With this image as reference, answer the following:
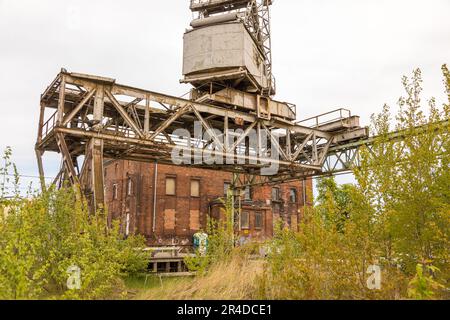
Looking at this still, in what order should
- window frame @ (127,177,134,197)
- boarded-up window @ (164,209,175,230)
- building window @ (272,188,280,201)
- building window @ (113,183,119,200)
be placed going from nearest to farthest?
boarded-up window @ (164,209,175,230)
window frame @ (127,177,134,197)
building window @ (113,183,119,200)
building window @ (272,188,280,201)

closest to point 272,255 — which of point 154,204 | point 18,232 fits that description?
point 18,232

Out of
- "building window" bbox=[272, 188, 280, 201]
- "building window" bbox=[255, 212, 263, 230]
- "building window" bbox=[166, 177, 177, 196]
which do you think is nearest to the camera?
"building window" bbox=[166, 177, 177, 196]

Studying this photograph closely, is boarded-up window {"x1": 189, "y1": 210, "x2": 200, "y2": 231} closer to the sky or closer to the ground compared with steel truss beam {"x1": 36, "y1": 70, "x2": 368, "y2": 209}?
closer to the ground

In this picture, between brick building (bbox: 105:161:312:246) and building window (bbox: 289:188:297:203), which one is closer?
brick building (bbox: 105:161:312:246)

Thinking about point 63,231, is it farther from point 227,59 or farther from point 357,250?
point 227,59

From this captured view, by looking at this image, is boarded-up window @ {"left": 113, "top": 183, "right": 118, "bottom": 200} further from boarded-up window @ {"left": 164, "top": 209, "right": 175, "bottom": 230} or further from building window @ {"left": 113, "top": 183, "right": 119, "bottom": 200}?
boarded-up window @ {"left": 164, "top": 209, "right": 175, "bottom": 230}

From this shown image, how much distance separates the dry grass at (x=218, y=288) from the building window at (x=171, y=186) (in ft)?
66.8

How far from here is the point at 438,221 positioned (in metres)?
8.29

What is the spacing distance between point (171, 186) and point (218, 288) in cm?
2170

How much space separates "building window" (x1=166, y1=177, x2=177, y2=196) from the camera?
2792cm

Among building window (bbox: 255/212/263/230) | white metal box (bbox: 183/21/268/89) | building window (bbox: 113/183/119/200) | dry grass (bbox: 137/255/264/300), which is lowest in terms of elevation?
dry grass (bbox: 137/255/264/300)

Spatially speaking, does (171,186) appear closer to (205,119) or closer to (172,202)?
(172,202)

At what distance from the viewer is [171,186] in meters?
28.1

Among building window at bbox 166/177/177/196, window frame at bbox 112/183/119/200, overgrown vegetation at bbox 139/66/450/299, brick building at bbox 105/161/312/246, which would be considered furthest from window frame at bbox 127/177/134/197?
overgrown vegetation at bbox 139/66/450/299
